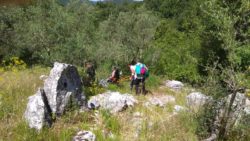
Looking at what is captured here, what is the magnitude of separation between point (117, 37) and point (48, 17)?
1020 cm

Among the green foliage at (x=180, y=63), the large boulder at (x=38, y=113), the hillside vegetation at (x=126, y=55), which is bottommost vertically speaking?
the green foliage at (x=180, y=63)

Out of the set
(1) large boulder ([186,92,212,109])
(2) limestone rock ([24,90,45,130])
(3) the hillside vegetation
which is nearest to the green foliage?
(3) the hillside vegetation

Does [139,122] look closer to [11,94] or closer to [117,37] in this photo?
[11,94]

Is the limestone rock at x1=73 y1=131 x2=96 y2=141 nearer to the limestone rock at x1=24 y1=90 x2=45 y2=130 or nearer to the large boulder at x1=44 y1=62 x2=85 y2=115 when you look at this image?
the limestone rock at x1=24 y1=90 x2=45 y2=130

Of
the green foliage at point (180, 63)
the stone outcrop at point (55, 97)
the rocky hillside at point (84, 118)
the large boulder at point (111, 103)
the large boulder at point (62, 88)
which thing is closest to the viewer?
the rocky hillside at point (84, 118)

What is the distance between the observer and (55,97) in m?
7.01

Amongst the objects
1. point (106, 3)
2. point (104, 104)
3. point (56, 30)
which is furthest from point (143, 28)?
point (106, 3)

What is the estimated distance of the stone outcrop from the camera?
658 cm

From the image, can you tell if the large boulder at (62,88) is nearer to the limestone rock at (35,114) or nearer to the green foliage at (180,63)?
the limestone rock at (35,114)

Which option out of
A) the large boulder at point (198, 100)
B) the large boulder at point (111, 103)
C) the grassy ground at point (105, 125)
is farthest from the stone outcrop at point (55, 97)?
the large boulder at point (198, 100)

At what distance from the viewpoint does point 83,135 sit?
6383mm

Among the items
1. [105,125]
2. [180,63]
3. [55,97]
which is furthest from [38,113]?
[180,63]

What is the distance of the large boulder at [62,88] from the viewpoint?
7039 millimetres

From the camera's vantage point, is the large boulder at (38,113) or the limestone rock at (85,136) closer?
the limestone rock at (85,136)
